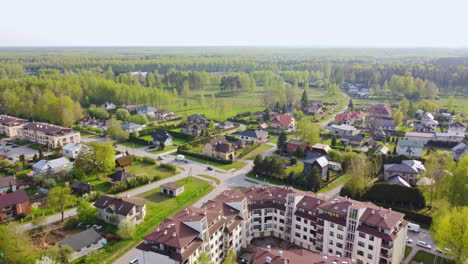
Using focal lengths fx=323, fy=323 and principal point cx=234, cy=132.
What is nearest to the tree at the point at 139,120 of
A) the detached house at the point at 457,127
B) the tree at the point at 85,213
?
the tree at the point at 85,213

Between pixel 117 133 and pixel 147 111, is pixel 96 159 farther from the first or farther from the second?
pixel 147 111

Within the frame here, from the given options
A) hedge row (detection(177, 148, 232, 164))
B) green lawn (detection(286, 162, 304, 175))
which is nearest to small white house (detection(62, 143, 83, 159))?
hedge row (detection(177, 148, 232, 164))

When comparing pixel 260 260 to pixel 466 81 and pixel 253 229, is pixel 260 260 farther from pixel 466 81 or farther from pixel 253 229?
pixel 466 81

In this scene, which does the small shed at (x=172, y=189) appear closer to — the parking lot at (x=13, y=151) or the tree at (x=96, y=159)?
the tree at (x=96, y=159)

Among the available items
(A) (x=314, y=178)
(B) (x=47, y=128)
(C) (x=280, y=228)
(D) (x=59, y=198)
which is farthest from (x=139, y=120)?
(C) (x=280, y=228)

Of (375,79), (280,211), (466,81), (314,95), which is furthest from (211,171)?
(466,81)

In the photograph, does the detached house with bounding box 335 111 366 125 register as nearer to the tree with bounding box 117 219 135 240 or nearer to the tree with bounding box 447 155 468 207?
the tree with bounding box 447 155 468 207
